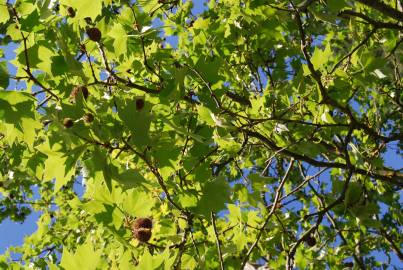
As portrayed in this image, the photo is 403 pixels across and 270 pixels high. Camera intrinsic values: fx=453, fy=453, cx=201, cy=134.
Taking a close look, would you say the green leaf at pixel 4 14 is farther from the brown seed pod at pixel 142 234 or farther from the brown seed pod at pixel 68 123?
the brown seed pod at pixel 142 234

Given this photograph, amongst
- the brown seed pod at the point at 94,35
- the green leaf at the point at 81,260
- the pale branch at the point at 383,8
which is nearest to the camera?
the green leaf at the point at 81,260

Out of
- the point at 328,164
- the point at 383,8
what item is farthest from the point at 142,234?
the point at 383,8

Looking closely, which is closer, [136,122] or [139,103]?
[136,122]

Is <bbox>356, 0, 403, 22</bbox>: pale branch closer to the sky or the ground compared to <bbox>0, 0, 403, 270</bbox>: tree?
closer to the sky

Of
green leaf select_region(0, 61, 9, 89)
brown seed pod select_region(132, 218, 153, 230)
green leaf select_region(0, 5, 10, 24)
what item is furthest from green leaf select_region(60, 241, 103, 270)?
green leaf select_region(0, 5, 10, 24)

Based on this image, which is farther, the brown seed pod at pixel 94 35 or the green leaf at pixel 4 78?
the brown seed pod at pixel 94 35

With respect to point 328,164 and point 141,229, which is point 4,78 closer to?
point 141,229

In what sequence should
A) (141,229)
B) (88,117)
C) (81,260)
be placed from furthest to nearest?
(141,229), (88,117), (81,260)

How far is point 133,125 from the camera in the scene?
1.54 metres

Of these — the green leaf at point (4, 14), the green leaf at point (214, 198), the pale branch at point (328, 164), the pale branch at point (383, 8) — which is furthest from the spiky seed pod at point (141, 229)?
the pale branch at point (383, 8)

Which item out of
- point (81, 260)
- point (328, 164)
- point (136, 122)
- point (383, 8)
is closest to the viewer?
point (81, 260)

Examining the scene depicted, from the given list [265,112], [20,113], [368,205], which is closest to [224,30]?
[265,112]

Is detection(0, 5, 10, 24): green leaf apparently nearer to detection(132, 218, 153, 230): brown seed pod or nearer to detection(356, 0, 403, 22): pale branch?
detection(132, 218, 153, 230): brown seed pod

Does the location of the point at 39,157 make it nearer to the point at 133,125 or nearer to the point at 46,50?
the point at 46,50
